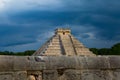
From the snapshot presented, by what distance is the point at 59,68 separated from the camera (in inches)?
272

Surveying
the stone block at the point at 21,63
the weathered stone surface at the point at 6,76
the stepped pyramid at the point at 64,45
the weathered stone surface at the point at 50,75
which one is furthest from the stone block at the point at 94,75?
the stepped pyramid at the point at 64,45

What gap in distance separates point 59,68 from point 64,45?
156ft

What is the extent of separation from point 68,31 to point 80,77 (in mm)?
49671

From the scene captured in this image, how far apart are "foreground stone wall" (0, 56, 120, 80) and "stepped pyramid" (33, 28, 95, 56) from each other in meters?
43.7

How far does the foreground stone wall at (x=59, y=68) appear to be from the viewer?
6586 mm

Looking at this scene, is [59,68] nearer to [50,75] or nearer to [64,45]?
[50,75]

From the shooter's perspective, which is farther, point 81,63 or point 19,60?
point 81,63

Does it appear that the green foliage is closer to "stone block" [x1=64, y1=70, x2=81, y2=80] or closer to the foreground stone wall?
the foreground stone wall

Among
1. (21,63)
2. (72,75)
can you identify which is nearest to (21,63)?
(21,63)

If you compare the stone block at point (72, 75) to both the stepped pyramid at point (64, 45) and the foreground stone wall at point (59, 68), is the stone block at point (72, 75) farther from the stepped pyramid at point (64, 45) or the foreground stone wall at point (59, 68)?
the stepped pyramid at point (64, 45)

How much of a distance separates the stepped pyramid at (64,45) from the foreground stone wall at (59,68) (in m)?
43.7

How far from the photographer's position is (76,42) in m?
56.9

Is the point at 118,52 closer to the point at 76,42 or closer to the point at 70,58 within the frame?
the point at 76,42

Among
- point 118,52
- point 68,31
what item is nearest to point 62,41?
point 68,31
